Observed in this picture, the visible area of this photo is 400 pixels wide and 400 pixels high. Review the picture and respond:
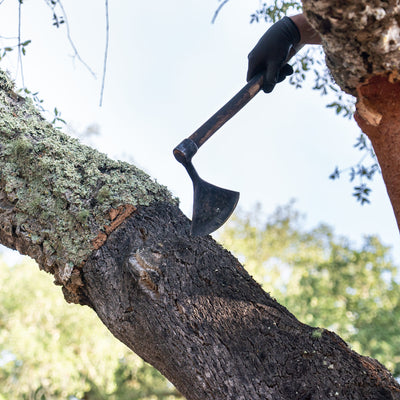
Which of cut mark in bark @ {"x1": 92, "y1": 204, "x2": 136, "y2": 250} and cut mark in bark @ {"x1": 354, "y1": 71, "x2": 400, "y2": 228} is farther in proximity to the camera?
cut mark in bark @ {"x1": 92, "y1": 204, "x2": 136, "y2": 250}

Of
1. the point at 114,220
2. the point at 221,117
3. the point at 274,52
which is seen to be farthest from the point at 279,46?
the point at 114,220

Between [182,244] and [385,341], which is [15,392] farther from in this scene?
[182,244]

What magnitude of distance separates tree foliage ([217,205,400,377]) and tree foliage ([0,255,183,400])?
3.57m

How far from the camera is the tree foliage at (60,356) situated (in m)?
8.92

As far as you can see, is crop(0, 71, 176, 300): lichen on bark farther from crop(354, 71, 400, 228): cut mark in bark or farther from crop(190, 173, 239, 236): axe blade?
crop(354, 71, 400, 228): cut mark in bark

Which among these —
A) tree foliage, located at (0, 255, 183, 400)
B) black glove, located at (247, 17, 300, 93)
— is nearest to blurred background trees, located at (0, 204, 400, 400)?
tree foliage, located at (0, 255, 183, 400)

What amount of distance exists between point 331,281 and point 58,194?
10308 mm

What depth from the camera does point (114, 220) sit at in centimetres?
219

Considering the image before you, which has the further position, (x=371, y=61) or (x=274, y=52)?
(x=274, y=52)

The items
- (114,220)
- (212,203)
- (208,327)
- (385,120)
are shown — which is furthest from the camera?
(212,203)

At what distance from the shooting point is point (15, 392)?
9.11 m

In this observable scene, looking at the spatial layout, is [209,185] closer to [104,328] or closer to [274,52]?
[274,52]

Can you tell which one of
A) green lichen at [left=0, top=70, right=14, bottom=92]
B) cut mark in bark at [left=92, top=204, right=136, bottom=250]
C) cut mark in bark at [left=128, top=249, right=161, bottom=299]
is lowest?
cut mark in bark at [left=128, top=249, right=161, bottom=299]

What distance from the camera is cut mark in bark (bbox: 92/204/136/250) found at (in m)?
2.14
